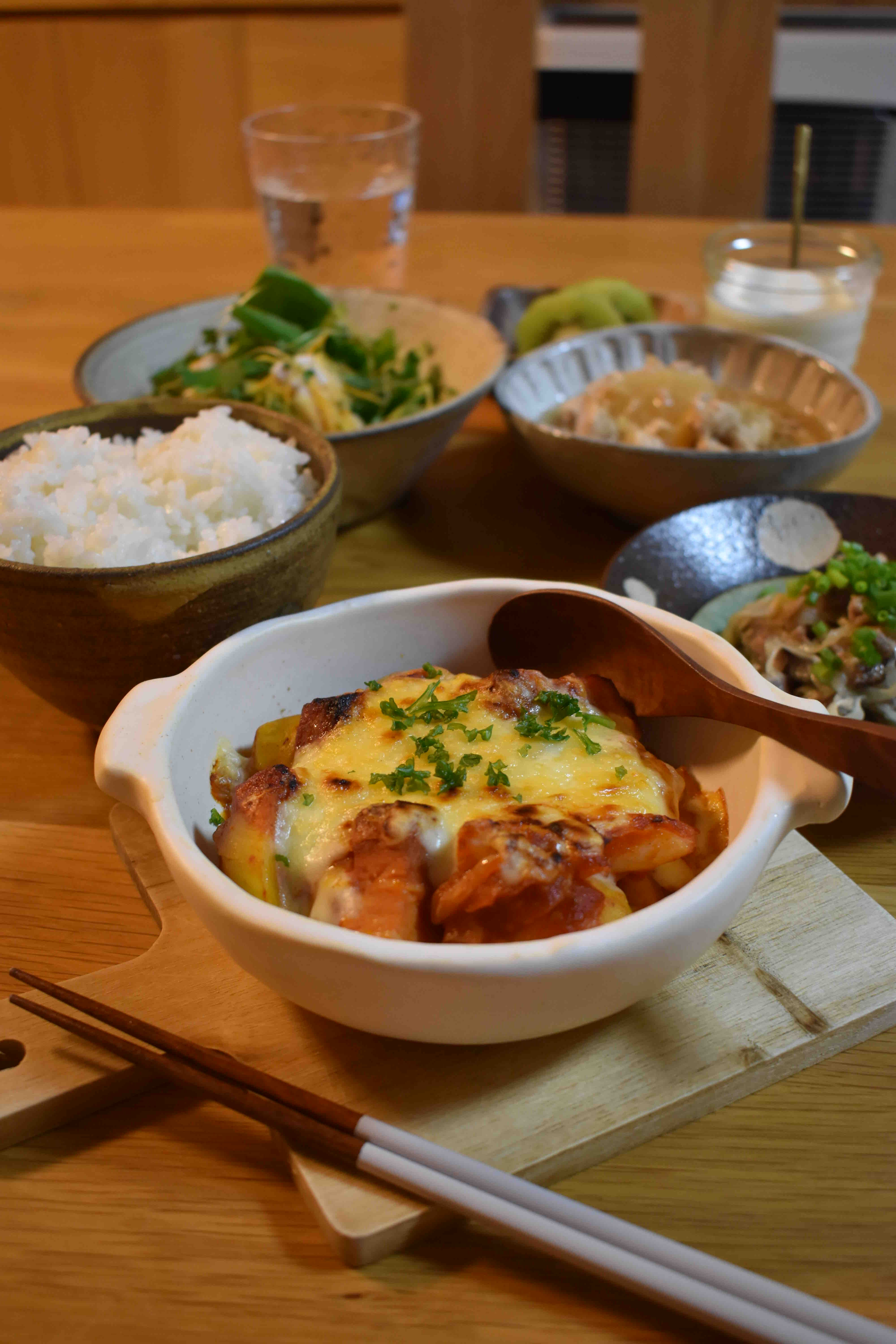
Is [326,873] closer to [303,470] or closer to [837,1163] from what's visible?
[837,1163]

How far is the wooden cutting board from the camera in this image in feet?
2.53

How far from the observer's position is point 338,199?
87.5 inches

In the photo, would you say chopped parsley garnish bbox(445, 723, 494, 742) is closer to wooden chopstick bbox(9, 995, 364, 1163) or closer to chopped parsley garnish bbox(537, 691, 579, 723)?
chopped parsley garnish bbox(537, 691, 579, 723)

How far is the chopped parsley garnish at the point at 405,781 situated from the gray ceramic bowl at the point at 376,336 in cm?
65

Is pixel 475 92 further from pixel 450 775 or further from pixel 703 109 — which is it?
pixel 450 775

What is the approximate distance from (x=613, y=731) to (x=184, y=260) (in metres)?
2.47

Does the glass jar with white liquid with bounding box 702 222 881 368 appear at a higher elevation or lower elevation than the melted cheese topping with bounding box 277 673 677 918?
higher

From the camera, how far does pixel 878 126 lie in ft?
Answer: 13.2

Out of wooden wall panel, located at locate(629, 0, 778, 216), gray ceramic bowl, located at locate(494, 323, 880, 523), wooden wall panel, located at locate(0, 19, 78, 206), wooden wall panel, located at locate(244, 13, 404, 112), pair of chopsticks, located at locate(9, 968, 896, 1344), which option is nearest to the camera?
pair of chopsticks, located at locate(9, 968, 896, 1344)

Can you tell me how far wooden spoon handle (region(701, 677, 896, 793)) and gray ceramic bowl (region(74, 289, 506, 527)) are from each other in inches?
29.0

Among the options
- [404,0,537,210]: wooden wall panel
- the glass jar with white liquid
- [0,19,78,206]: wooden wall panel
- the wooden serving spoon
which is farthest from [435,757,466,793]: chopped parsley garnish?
[0,19,78,206]: wooden wall panel

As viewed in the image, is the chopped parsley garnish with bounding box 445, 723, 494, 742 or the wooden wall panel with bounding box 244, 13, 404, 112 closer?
the chopped parsley garnish with bounding box 445, 723, 494, 742

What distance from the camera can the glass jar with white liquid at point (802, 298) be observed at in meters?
2.02

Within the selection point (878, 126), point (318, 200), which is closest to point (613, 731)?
point (318, 200)
